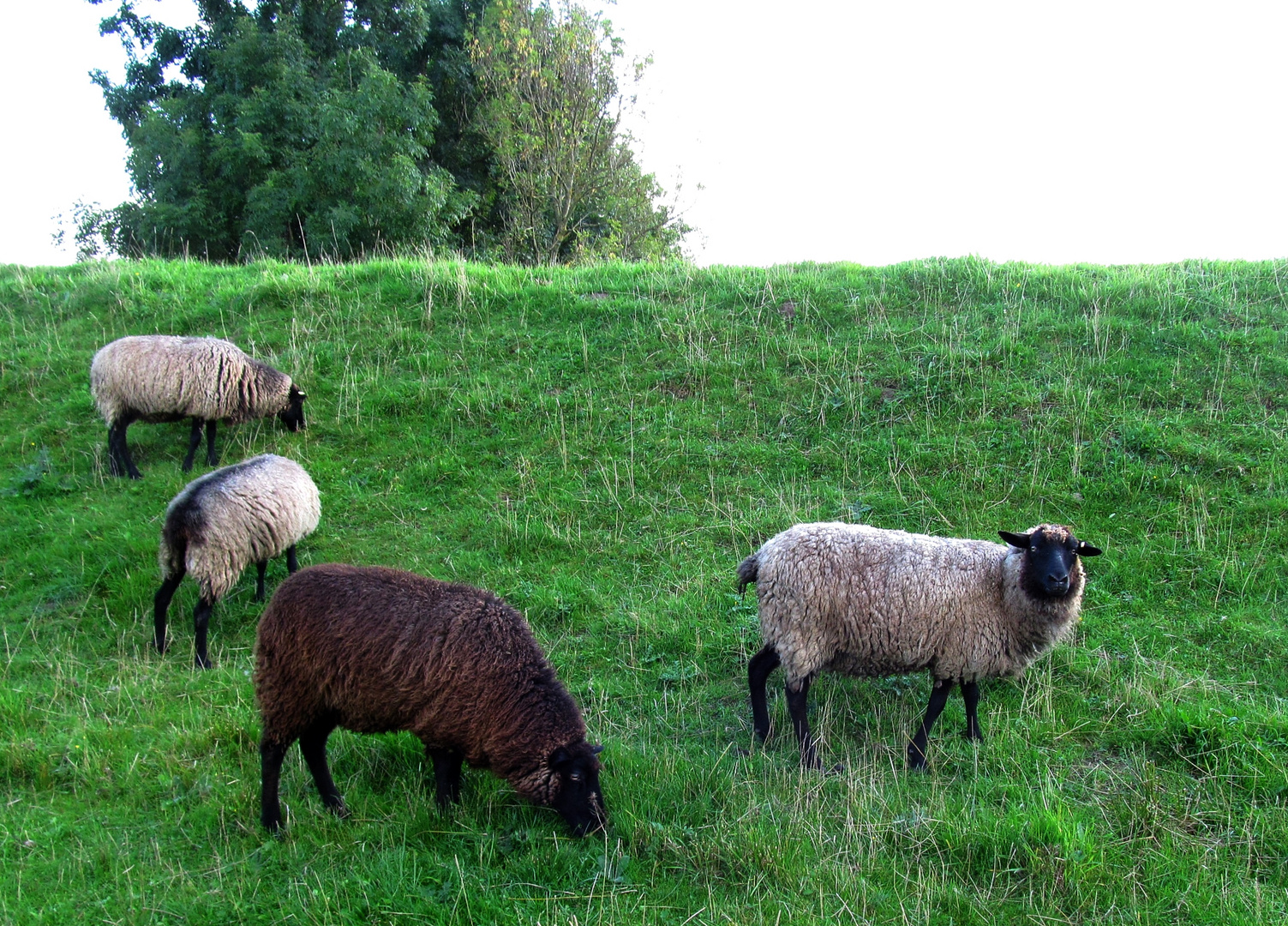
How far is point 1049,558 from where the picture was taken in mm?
5977

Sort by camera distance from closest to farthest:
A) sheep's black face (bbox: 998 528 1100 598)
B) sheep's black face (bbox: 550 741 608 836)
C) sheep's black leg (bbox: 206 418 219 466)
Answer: sheep's black face (bbox: 550 741 608 836)
sheep's black face (bbox: 998 528 1100 598)
sheep's black leg (bbox: 206 418 219 466)

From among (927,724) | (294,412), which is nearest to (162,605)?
(294,412)

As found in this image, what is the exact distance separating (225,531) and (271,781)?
358 cm

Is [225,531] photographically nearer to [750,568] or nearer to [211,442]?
[211,442]

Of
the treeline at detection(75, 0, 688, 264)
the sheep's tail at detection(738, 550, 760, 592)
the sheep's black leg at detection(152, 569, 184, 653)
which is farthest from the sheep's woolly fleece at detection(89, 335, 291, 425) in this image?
the treeline at detection(75, 0, 688, 264)

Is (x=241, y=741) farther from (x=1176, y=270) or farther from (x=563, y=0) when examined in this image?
(x=563, y=0)

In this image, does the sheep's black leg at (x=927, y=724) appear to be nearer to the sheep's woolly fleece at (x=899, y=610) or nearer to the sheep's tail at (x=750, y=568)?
the sheep's woolly fleece at (x=899, y=610)

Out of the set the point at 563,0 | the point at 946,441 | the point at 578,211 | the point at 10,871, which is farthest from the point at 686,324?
the point at 563,0

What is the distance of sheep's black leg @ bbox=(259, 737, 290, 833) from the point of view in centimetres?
513

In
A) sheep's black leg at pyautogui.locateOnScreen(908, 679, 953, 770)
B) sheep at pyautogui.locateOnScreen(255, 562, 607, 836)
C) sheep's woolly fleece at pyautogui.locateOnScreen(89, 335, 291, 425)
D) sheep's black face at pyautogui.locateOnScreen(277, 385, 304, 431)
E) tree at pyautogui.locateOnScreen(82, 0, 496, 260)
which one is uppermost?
tree at pyautogui.locateOnScreen(82, 0, 496, 260)

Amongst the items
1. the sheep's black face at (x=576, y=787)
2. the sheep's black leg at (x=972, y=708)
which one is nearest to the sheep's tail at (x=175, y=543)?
the sheep's black face at (x=576, y=787)

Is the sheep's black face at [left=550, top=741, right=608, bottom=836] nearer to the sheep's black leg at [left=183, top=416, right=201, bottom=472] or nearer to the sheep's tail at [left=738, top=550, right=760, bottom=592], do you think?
the sheep's tail at [left=738, top=550, right=760, bottom=592]

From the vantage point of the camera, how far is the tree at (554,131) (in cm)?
2441

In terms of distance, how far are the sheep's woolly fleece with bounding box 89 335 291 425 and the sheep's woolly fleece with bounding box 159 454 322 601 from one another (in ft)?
6.58
